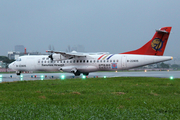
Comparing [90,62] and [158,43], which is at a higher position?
[158,43]

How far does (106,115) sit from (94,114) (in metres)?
0.42

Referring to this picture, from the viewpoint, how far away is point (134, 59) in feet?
96.2

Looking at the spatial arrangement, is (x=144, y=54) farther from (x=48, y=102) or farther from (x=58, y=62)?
(x=48, y=102)

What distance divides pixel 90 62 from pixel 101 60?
1.79 m

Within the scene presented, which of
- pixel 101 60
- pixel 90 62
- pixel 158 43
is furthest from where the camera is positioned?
pixel 90 62

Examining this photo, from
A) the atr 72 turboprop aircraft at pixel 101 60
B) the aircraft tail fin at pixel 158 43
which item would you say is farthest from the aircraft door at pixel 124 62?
the aircraft tail fin at pixel 158 43

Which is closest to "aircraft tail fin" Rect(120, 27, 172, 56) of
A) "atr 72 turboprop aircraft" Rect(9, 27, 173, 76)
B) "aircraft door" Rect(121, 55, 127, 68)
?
"atr 72 turboprop aircraft" Rect(9, 27, 173, 76)

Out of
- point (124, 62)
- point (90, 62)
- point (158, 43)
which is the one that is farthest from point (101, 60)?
point (158, 43)

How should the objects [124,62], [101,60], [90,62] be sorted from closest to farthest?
[124,62], [101,60], [90,62]

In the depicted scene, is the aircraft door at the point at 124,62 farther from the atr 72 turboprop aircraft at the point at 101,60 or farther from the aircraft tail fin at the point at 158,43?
the aircraft tail fin at the point at 158,43

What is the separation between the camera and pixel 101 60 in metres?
31.3

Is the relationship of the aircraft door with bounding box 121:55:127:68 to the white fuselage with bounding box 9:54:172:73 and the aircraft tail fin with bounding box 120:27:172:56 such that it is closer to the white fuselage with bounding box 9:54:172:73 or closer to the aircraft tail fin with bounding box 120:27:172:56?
the white fuselage with bounding box 9:54:172:73

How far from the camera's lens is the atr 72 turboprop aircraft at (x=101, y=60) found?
28156 millimetres

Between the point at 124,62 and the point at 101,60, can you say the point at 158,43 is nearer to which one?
the point at 124,62
